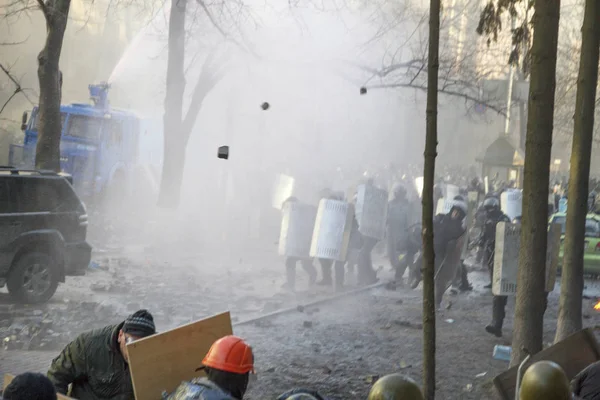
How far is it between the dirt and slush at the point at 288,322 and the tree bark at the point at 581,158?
117 cm

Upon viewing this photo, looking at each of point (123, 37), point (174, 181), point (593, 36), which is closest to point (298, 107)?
point (123, 37)

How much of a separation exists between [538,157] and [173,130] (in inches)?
624

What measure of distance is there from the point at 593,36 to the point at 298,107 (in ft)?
123

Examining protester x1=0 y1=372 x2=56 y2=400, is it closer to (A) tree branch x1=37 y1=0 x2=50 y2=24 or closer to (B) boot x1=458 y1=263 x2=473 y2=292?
(A) tree branch x1=37 y1=0 x2=50 y2=24

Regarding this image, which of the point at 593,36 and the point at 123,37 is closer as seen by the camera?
the point at 593,36

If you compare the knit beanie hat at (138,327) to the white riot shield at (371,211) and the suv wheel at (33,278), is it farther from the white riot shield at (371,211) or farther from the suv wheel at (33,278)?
the white riot shield at (371,211)

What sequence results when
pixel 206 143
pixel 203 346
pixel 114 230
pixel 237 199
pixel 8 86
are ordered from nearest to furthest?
1. pixel 203 346
2. pixel 114 230
3. pixel 237 199
4. pixel 8 86
5. pixel 206 143

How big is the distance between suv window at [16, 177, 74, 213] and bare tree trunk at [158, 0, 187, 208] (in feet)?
32.4

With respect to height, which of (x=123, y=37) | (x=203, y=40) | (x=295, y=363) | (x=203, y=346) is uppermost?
(x=123, y=37)

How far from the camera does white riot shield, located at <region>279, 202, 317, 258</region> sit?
14.2 m

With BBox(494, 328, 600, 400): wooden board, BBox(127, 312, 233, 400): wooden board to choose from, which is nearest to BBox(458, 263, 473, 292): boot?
BBox(494, 328, 600, 400): wooden board

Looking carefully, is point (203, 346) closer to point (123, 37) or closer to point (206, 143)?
point (206, 143)

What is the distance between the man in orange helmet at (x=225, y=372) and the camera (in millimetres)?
3340

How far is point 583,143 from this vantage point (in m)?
8.78
